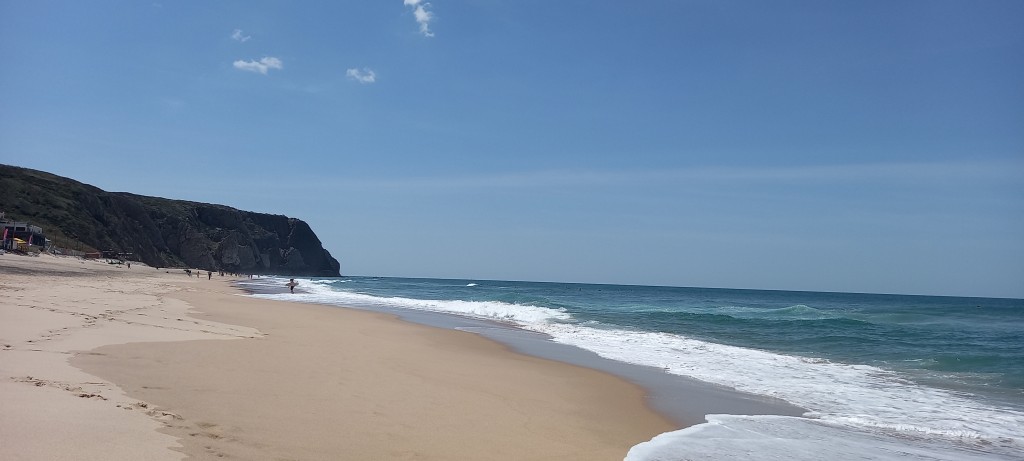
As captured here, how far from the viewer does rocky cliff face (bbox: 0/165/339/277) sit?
5306 centimetres

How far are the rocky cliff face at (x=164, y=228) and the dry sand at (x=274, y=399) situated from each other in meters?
50.9

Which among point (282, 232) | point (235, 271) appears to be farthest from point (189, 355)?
point (282, 232)

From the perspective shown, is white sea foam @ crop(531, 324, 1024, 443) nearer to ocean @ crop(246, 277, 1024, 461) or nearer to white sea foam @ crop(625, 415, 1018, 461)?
Answer: ocean @ crop(246, 277, 1024, 461)

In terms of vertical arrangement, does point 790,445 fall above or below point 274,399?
below

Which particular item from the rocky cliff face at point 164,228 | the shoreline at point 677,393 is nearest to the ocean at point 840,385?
the shoreline at point 677,393

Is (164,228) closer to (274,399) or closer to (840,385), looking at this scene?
(274,399)

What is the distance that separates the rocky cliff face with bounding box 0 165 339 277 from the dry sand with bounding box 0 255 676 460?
167ft

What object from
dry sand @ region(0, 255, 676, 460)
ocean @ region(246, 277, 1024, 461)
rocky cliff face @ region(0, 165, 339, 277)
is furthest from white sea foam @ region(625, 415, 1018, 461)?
rocky cliff face @ region(0, 165, 339, 277)

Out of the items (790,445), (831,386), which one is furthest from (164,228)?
(790,445)

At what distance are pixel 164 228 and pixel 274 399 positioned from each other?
90.8 metres

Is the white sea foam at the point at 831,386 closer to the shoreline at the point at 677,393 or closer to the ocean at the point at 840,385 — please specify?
the ocean at the point at 840,385

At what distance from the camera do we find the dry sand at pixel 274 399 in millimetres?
4273

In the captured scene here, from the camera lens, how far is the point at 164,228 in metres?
84.0

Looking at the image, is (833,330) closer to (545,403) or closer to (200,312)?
(545,403)
